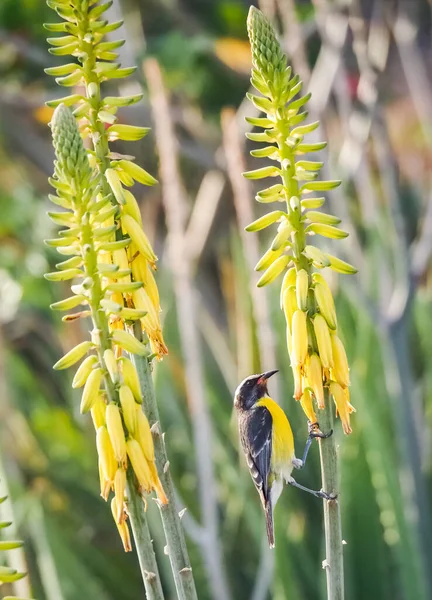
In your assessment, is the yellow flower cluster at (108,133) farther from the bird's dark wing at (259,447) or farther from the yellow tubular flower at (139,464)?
the bird's dark wing at (259,447)

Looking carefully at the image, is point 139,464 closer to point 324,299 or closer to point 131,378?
point 131,378

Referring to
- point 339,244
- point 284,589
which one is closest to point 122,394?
point 284,589

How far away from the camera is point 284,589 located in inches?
90.9

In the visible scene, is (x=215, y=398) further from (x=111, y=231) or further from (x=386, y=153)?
(x=111, y=231)

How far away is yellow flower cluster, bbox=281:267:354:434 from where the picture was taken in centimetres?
88

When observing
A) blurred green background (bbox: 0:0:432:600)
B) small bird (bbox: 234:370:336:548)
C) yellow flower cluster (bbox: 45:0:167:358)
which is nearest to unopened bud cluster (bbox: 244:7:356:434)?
yellow flower cluster (bbox: 45:0:167:358)

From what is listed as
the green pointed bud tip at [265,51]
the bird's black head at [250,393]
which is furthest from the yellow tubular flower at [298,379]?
the bird's black head at [250,393]

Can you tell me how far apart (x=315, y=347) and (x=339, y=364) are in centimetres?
4

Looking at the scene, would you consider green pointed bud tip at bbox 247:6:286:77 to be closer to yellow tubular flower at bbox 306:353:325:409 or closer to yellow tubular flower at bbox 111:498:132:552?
yellow tubular flower at bbox 306:353:325:409

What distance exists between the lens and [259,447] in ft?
4.23

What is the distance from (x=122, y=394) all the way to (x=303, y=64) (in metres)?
2.17

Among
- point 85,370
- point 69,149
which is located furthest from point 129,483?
point 69,149

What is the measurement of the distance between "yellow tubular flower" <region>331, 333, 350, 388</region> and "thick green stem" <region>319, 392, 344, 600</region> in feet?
0.14

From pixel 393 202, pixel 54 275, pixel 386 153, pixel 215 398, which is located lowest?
pixel 215 398
